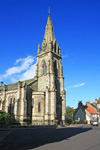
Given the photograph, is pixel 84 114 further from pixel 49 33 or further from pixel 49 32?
pixel 49 32

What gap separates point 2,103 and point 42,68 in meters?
16.0

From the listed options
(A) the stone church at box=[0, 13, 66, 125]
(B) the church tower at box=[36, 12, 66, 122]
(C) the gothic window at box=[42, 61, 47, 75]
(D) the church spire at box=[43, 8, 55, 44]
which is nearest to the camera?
(A) the stone church at box=[0, 13, 66, 125]

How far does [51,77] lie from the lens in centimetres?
4309

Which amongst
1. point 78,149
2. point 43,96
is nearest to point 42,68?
point 43,96

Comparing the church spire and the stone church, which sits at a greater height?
the church spire

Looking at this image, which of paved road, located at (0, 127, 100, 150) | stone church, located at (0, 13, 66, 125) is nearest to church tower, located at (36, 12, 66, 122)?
stone church, located at (0, 13, 66, 125)

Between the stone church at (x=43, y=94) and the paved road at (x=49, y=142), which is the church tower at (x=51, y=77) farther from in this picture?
the paved road at (x=49, y=142)

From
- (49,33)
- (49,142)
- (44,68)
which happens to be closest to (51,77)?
(44,68)

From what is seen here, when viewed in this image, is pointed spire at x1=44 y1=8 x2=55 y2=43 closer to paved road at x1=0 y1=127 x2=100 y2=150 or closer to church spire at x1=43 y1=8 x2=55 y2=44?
church spire at x1=43 y1=8 x2=55 y2=44

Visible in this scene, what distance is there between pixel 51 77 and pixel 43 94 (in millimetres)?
5436

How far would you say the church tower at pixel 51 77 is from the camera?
1580 inches

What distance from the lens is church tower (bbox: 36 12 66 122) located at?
1580 inches

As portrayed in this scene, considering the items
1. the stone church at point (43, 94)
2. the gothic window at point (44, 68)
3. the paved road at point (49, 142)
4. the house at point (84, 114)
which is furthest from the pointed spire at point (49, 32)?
the paved road at point (49, 142)

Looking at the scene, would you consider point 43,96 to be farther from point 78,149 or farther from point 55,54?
point 78,149
